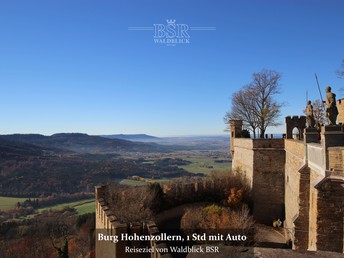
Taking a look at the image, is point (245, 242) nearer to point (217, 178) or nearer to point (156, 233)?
point (156, 233)

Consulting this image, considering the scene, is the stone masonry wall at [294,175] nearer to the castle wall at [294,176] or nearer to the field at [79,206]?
the castle wall at [294,176]

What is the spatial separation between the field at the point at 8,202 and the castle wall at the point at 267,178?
45597 mm

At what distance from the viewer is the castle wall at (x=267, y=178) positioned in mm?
17422

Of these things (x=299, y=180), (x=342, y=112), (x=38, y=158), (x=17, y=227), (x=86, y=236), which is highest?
(x=342, y=112)

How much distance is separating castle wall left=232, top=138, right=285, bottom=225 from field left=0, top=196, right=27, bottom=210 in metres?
45.6

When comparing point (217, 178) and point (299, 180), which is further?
point (217, 178)

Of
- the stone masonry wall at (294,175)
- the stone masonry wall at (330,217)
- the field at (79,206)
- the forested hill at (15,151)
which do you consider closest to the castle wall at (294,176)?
the stone masonry wall at (294,175)

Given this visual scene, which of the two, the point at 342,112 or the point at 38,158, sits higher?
the point at 342,112

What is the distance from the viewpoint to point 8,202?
50594 mm

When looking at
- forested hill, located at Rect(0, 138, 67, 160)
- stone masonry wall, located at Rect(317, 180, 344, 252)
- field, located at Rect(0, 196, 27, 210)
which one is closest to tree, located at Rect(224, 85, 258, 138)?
stone masonry wall, located at Rect(317, 180, 344, 252)

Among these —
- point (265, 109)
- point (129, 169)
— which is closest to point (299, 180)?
point (265, 109)

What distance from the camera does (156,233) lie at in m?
7.70

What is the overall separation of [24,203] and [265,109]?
149ft

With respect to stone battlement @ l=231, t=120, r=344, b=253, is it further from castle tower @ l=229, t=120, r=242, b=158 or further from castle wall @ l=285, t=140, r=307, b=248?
castle tower @ l=229, t=120, r=242, b=158
